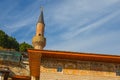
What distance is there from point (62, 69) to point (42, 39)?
59.5ft

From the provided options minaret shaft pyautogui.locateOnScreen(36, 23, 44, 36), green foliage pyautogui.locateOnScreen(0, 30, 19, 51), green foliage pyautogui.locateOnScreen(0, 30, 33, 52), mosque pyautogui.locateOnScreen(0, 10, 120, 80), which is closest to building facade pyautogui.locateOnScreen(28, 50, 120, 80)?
mosque pyautogui.locateOnScreen(0, 10, 120, 80)

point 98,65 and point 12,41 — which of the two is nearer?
point 98,65

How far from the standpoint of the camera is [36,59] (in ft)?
45.6

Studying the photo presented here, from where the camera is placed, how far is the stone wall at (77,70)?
537 inches

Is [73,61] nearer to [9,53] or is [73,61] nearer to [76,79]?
[76,79]

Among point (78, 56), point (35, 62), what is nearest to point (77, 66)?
point (78, 56)

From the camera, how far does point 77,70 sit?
13.8 m

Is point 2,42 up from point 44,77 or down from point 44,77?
up

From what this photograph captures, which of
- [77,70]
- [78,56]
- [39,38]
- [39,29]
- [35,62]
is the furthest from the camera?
[39,29]

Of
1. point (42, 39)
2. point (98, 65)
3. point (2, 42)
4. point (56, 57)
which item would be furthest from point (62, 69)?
point (2, 42)

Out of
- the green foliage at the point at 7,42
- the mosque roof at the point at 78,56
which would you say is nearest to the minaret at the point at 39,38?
the mosque roof at the point at 78,56

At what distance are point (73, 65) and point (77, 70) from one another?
365 millimetres

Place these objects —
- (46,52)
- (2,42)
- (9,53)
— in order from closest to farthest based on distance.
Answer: (46,52)
(9,53)
(2,42)

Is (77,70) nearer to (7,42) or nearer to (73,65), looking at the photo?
(73,65)
